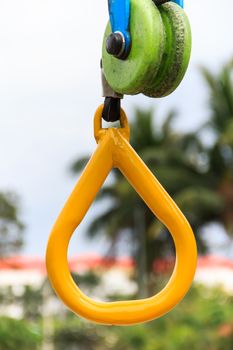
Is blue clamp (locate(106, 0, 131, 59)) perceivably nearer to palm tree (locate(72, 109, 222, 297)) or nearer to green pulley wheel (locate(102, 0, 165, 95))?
green pulley wheel (locate(102, 0, 165, 95))

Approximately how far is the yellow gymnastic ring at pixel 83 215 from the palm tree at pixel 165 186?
2102 centimetres

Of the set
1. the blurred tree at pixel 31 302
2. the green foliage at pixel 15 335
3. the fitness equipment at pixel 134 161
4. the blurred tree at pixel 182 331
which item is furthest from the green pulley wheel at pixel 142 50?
the blurred tree at pixel 31 302

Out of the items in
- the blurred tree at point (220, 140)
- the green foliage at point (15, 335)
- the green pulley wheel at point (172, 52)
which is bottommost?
the blurred tree at point (220, 140)

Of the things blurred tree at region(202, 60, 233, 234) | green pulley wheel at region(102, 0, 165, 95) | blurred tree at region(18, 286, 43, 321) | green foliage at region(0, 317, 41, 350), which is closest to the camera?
green pulley wheel at region(102, 0, 165, 95)

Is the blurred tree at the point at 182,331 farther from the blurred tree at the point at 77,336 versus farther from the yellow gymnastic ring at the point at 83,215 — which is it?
the yellow gymnastic ring at the point at 83,215

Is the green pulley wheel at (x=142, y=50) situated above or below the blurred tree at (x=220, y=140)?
above

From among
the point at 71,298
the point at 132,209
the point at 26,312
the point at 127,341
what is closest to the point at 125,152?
the point at 71,298

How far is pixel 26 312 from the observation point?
29.3 metres

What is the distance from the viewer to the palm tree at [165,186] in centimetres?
2447

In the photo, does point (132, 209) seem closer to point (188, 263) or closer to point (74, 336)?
point (74, 336)

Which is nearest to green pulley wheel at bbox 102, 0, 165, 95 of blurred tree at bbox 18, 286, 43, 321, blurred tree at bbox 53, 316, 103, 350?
blurred tree at bbox 18, 286, 43, 321

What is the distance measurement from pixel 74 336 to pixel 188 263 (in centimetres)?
2800

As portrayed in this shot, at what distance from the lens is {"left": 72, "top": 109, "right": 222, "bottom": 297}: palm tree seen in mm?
24469

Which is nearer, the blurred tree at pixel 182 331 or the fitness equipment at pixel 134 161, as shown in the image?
the fitness equipment at pixel 134 161
